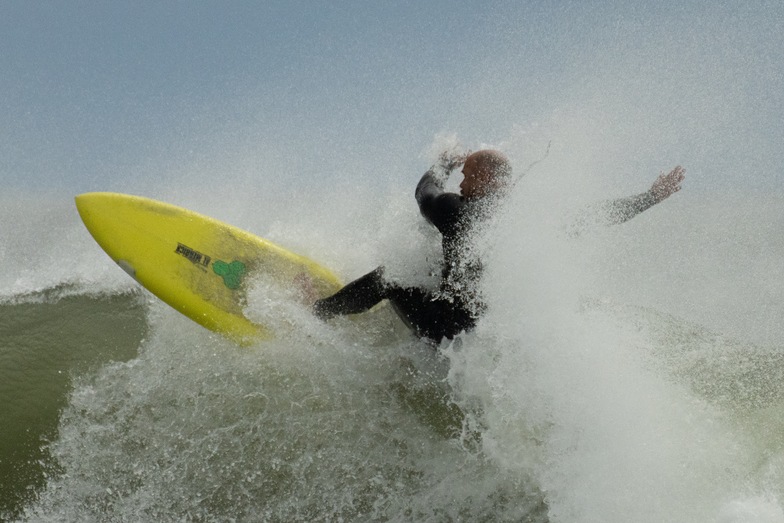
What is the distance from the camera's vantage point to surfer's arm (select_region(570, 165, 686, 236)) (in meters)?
3.59

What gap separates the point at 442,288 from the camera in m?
3.62

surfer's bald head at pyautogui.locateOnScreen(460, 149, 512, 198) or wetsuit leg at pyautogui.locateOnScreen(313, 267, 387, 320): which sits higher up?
surfer's bald head at pyautogui.locateOnScreen(460, 149, 512, 198)

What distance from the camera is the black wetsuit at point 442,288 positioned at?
3477 millimetres

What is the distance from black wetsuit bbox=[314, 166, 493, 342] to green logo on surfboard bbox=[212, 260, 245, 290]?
0.69m

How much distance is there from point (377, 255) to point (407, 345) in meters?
0.72

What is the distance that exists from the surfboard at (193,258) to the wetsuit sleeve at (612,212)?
1.86 metres

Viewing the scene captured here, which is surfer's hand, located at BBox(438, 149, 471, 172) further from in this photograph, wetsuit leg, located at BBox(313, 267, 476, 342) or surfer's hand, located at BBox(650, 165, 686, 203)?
surfer's hand, located at BBox(650, 165, 686, 203)

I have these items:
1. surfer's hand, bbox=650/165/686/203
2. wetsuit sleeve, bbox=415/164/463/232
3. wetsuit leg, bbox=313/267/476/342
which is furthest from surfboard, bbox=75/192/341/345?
surfer's hand, bbox=650/165/686/203

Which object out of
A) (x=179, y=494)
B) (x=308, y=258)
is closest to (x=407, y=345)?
(x=308, y=258)

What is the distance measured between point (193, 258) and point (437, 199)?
6.41ft

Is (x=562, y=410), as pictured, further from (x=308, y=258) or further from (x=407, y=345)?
(x=308, y=258)

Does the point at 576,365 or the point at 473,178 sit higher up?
the point at 473,178

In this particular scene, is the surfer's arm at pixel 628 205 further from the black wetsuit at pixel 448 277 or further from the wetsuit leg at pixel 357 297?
the wetsuit leg at pixel 357 297

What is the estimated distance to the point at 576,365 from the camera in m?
3.28
